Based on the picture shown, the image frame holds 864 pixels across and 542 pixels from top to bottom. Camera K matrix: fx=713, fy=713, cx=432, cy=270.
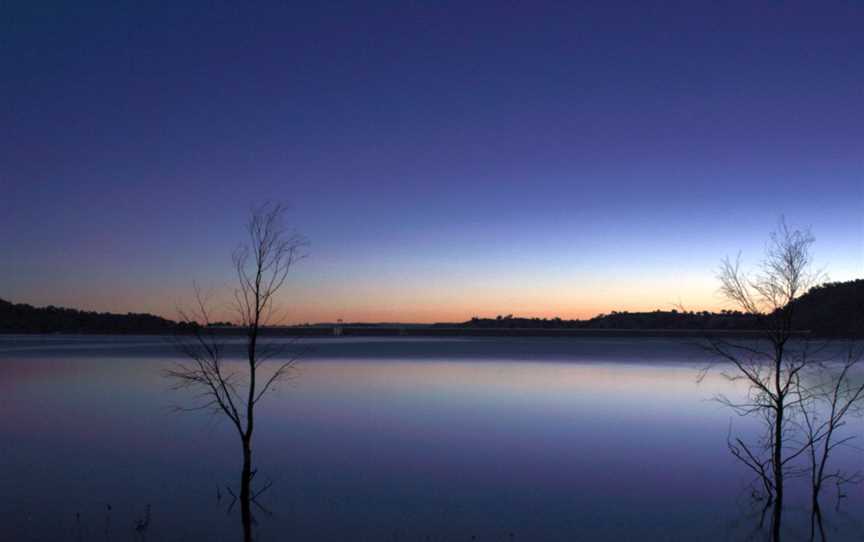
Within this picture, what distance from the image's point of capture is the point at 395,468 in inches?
595

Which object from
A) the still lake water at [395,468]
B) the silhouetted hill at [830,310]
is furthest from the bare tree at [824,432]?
the silhouetted hill at [830,310]

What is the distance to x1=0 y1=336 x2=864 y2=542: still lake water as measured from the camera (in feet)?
35.2

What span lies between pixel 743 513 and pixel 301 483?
7813 millimetres

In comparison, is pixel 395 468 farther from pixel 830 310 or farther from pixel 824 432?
pixel 830 310

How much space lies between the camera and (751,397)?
1091 inches

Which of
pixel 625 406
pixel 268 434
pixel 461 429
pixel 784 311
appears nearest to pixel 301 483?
pixel 268 434

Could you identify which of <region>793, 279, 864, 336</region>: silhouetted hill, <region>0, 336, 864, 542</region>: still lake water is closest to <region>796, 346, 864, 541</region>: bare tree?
<region>0, 336, 864, 542</region>: still lake water

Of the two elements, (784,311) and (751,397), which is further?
(751,397)

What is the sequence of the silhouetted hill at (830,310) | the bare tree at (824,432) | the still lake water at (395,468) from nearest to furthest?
the still lake water at (395,468) → the bare tree at (824,432) → the silhouetted hill at (830,310)

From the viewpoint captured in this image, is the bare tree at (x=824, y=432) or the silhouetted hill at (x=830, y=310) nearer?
the bare tree at (x=824, y=432)

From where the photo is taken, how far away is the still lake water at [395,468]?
10.7 m

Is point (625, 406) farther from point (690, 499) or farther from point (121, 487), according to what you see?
point (121, 487)

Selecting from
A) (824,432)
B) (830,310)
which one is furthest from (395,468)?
(830,310)

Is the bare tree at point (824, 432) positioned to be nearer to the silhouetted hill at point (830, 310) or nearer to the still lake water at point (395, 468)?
the still lake water at point (395, 468)
